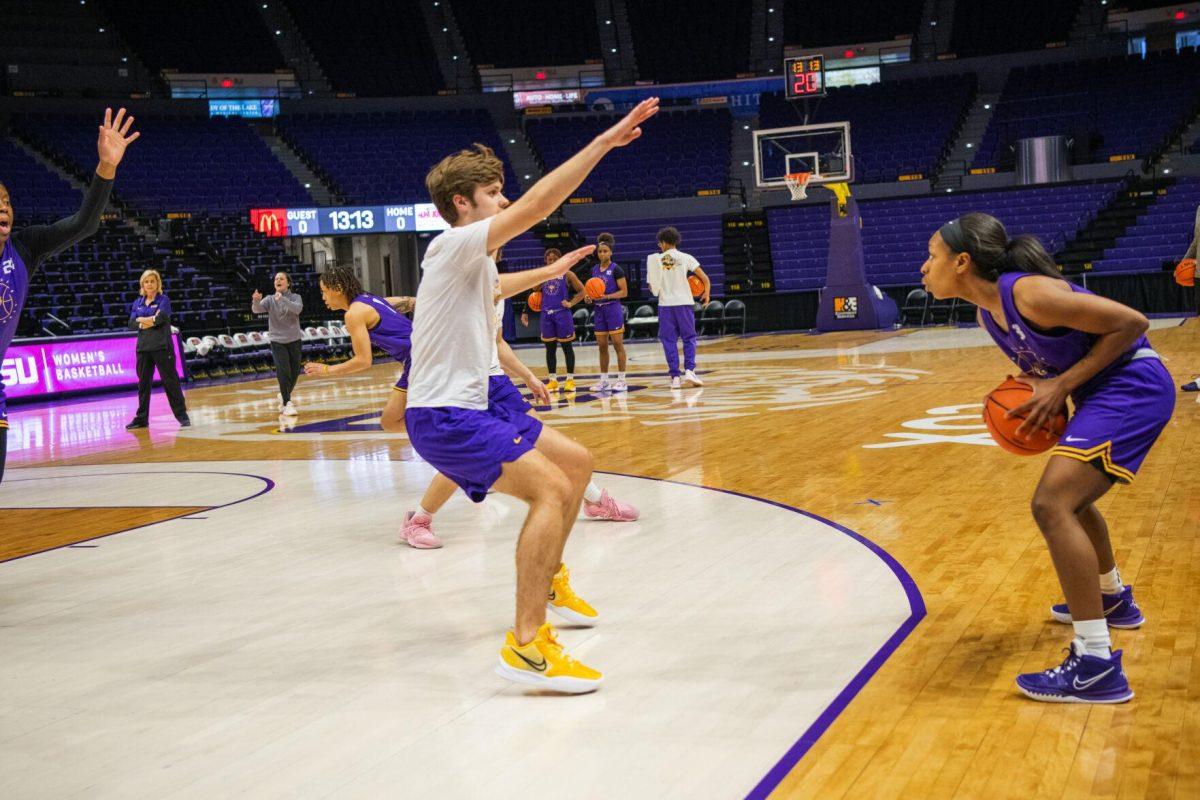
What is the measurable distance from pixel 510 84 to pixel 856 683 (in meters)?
35.9

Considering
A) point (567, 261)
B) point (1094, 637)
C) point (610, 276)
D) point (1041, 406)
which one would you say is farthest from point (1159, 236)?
point (1094, 637)

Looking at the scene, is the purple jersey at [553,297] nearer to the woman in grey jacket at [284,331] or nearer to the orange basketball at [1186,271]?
the woman in grey jacket at [284,331]

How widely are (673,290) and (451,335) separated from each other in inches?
371

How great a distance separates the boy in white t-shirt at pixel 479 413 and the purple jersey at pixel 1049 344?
45.8 inches

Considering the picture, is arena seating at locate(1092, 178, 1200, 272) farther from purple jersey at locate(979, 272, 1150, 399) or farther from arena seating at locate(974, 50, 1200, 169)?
purple jersey at locate(979, 272, 1150, 399)

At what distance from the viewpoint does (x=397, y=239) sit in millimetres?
34875

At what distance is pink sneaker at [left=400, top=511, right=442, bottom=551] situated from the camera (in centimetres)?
569

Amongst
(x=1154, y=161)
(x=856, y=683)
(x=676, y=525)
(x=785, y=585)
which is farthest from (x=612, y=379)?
(x=1154, y=161)

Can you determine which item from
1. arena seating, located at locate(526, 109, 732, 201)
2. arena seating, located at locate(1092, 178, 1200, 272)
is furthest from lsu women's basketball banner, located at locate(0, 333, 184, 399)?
arena seating, located at locate(1092, 178, 1200, 272)

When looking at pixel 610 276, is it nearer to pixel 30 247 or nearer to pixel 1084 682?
pixel 30 247

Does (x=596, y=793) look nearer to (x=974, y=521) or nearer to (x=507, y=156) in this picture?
(x=974, y=521)

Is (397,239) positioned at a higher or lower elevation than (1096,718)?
higher

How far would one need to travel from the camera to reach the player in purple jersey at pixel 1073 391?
10.4 feet

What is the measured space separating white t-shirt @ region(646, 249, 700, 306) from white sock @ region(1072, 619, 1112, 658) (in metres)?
9.68
